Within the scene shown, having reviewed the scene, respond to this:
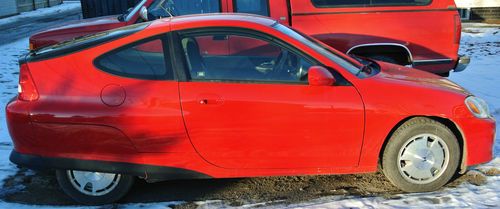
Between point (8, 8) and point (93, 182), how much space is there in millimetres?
23398

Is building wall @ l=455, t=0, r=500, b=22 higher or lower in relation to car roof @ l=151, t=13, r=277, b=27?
lower

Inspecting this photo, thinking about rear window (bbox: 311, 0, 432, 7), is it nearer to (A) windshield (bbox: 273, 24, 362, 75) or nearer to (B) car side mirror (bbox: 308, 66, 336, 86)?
(A) windshield (bbox: 273, 24, 362, 75)

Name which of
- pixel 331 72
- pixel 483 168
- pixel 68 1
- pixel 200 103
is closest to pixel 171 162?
pixel 200 103

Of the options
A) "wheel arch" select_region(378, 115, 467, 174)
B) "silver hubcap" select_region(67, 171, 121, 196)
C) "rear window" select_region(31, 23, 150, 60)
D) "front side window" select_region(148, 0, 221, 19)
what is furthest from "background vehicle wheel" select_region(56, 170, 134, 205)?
"front side window" select_region(148, 0, 221, 19)

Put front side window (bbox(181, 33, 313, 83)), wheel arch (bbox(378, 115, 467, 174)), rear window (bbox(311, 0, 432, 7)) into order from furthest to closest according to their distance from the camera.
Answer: rear window (bbox(311, 0, 432, 7))
wheel arch (bbox(378, 115, 467, 174))
front side window (bbox(181, 33, 313, 83))

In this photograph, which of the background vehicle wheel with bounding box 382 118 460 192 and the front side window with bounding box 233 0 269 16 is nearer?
the background vehicle wheel with bounding box 382 118 460 192

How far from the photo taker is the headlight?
401 cm

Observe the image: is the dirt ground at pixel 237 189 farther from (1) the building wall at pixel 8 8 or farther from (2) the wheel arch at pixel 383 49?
(1) the building wall at pixel 8 8

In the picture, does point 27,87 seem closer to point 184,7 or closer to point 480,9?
point 184,7

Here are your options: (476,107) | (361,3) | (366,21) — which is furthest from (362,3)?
(476,107)

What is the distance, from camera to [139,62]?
386 centimetres

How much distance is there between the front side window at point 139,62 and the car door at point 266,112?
0.19 metres

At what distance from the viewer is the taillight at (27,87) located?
12.4 feet

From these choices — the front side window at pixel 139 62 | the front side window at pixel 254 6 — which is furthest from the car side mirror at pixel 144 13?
the front side window at pixel 139 62
